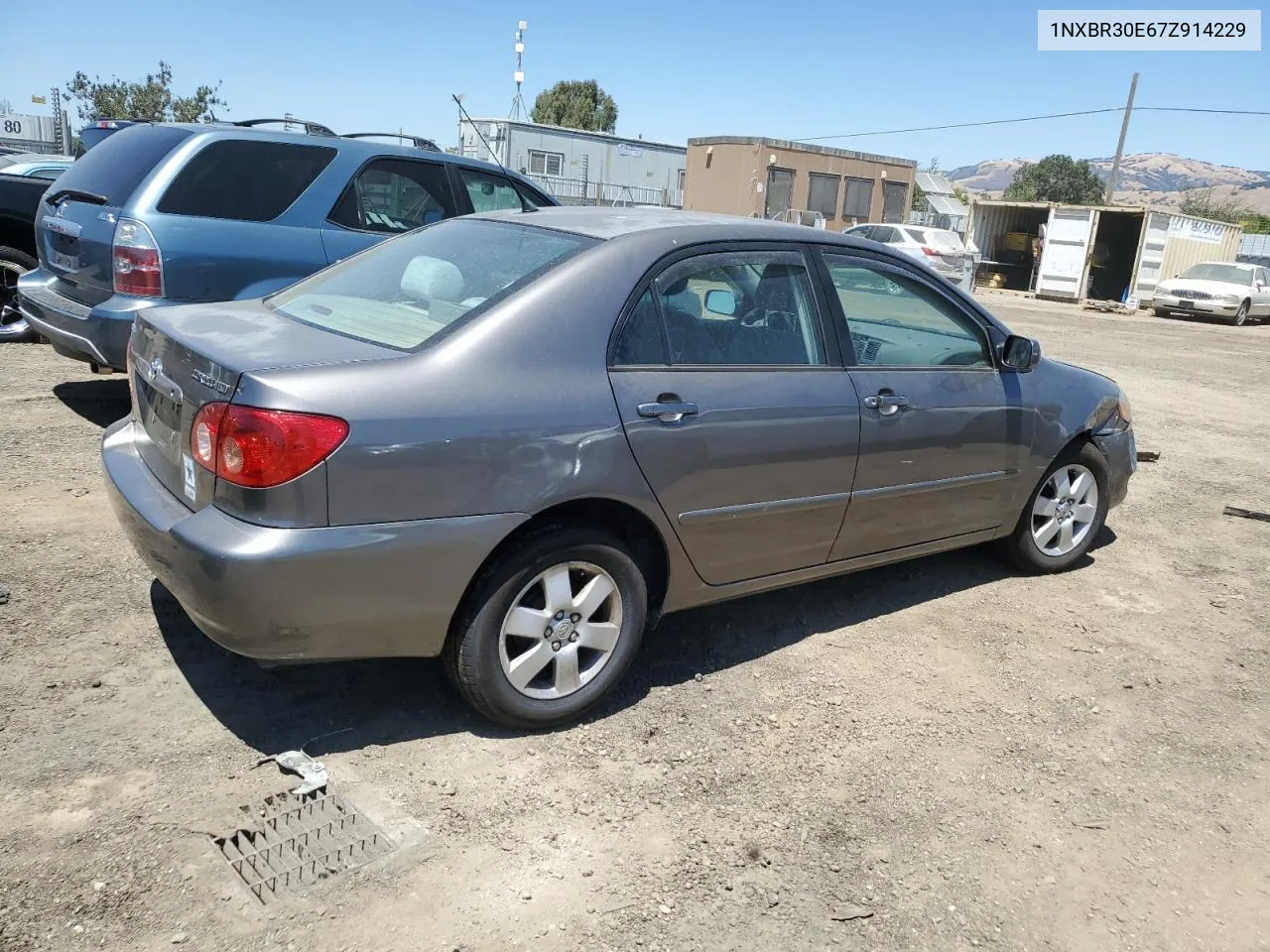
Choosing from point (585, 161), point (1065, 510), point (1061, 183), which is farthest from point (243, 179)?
point (1061, 183)

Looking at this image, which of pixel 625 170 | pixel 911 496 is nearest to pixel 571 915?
pixel 911 496

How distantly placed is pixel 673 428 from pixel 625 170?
3229 cm

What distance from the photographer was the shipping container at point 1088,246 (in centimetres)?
2817

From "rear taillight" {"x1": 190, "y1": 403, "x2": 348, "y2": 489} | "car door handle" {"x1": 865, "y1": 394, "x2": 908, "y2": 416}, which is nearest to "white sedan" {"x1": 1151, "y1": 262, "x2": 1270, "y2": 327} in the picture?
"car door handle" {"x1": 865, "y1": 394, "x2": 908, "y2": 416}

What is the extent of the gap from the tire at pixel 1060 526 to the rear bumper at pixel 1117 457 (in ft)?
0.17

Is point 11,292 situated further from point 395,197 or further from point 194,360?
point 194,360

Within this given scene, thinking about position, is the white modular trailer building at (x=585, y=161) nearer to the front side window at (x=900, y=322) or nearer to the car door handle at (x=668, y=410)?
the front side window at (x=900, y=322)

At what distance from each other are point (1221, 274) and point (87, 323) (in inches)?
1103

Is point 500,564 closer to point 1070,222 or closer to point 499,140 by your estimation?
point 499,140

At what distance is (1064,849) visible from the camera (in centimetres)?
288

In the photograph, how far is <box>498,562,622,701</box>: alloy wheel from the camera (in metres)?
3.08

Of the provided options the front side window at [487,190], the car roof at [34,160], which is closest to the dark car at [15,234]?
the car roof at [34,160]

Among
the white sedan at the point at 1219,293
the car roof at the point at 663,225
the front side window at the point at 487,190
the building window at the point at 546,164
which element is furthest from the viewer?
the building window at the point at 546,164

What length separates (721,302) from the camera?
11.7 feet
